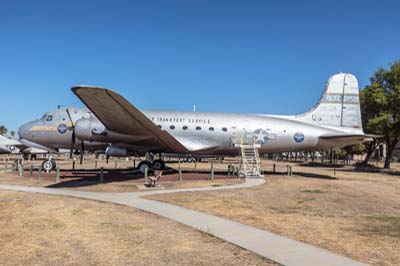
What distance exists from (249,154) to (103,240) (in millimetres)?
19340

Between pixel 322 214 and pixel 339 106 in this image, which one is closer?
pixel 322 214

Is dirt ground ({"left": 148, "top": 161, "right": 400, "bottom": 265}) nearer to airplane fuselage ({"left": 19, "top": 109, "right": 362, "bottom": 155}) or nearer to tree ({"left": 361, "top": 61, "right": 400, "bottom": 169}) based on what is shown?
airplane fuselage ({"left": 19, "top": 109, "right": 362, "bottom": 155})

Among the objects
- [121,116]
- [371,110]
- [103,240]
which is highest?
[371,110]

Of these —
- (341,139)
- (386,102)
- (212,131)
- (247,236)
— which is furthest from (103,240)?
(386,102)

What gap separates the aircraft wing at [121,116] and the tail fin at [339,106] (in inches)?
418

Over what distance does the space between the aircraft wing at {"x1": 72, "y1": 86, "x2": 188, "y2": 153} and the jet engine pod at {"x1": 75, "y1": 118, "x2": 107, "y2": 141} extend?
43.4 inches

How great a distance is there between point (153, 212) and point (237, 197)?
191 inches

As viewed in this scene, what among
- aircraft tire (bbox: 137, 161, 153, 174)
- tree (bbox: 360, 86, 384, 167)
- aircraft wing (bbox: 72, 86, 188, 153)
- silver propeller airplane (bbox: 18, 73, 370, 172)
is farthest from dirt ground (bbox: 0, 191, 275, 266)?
tree (bbox: 360, 86, 384, 167)

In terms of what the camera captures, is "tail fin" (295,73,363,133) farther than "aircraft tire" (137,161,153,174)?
Yes

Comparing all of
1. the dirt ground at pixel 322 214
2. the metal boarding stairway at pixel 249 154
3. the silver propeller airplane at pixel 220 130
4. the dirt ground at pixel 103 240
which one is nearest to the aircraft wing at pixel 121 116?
the silver propeller airplane at pixel 220 130

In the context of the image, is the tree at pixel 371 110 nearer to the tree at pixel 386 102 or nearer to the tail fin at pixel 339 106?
the tree at pixel 386 102

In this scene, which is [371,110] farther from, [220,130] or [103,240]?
[103,240]

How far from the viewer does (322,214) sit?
12305 millimetres

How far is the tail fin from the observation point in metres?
28.5
